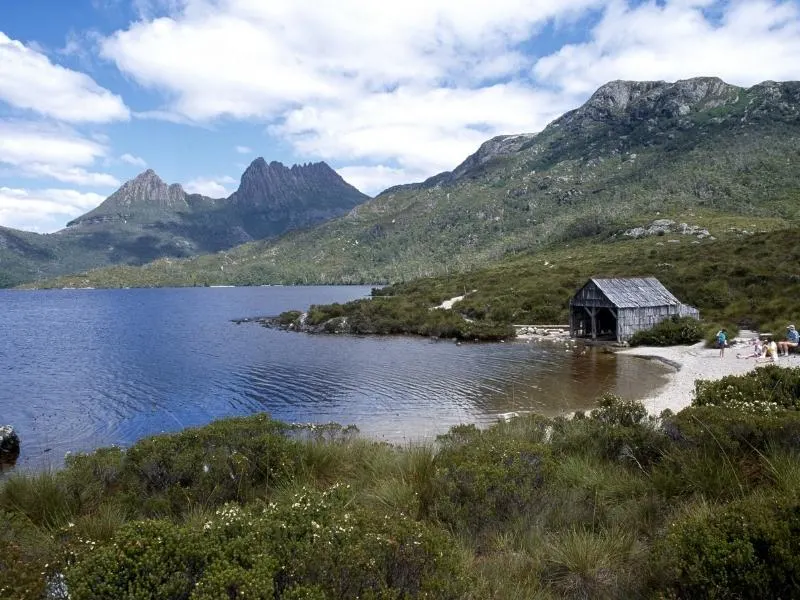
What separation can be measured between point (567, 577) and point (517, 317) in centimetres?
4970

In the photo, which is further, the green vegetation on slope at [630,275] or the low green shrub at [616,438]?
the green vegetation on slope at [630,275]

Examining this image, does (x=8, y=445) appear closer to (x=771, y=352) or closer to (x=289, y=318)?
(x=771, y=352)

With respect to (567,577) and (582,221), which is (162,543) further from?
(582,221)

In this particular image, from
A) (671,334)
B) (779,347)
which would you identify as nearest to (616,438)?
(779,347)

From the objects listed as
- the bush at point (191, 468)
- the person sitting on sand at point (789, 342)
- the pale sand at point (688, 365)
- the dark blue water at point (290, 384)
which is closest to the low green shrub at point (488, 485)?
the bush at point (191, 468)

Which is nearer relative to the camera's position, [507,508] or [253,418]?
[507,508]

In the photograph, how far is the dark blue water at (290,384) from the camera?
73.9ft

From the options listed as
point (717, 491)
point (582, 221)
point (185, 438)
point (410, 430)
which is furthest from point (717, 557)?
point (582, 221)

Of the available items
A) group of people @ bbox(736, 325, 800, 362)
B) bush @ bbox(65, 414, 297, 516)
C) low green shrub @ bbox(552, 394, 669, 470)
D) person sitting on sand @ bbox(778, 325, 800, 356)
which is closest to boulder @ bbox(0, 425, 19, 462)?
bush @ bbox(65, 414, 297, 516)

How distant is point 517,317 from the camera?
176 feet

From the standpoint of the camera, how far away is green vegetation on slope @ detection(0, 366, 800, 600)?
13.6ft

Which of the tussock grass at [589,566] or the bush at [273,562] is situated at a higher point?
the bush at [273,562]

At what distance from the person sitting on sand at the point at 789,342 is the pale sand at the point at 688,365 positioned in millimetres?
465

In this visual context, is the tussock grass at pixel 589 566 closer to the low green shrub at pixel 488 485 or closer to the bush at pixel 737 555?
the bush at pixel 737 555
